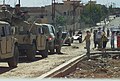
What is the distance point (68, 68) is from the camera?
758 inches

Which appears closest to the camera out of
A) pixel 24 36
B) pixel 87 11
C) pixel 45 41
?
pixel 24 36

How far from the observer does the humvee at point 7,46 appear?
16650mm

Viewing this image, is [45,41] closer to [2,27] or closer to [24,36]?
[24,36]

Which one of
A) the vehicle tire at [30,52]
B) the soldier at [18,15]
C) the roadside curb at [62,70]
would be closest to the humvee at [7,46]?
the roadside curb at [62,70]

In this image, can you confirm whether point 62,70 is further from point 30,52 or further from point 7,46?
point 30,52

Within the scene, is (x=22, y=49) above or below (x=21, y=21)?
below

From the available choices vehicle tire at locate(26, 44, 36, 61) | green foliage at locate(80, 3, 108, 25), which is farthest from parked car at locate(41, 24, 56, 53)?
green foliage at locate(80, 3, 108, 25)

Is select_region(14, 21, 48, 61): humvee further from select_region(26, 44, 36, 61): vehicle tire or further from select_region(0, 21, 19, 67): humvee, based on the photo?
select_region(0, 21, 19, 67): humvee

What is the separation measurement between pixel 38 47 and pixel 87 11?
114 m

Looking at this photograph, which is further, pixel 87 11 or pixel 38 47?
pixel 87 11

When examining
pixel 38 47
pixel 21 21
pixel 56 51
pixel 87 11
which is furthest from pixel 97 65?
pixel 87 11

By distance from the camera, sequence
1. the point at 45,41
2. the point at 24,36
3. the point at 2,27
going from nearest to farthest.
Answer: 1. the point at 2,27
2. the point at 24,36
3. the point at 45,41

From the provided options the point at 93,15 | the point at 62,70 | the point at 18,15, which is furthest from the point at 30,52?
the point at 93,15

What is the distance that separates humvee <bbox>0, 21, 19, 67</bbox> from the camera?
54.6 ft
